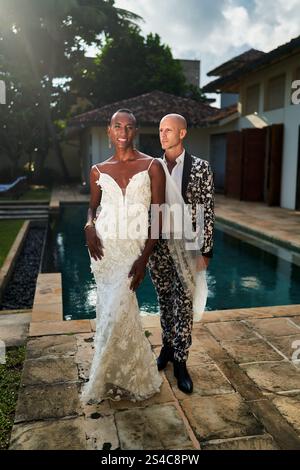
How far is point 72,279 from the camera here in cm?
679

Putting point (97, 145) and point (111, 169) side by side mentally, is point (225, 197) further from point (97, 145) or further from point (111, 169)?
point (111, 169)

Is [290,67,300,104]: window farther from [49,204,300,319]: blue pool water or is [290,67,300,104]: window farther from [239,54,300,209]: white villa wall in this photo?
[49,204,300,319]: blue pool water

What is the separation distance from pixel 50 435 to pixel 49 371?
0.73m

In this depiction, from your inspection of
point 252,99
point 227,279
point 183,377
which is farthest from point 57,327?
point 252,99

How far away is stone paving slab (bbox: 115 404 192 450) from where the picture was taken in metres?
2.31

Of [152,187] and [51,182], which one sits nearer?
[152,187]

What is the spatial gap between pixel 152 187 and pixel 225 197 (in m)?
13.2

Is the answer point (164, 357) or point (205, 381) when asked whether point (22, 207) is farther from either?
Answer: point (205, 381)

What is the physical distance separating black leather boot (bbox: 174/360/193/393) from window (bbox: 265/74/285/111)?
1092cm

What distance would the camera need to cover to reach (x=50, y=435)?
2.39 m

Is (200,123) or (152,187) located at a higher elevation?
(200,123)

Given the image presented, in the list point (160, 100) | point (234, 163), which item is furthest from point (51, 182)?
point (234, 163)

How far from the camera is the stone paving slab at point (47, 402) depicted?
258 centimetres

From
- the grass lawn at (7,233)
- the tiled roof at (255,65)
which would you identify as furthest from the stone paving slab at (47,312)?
the tiled roof at (255,65)
